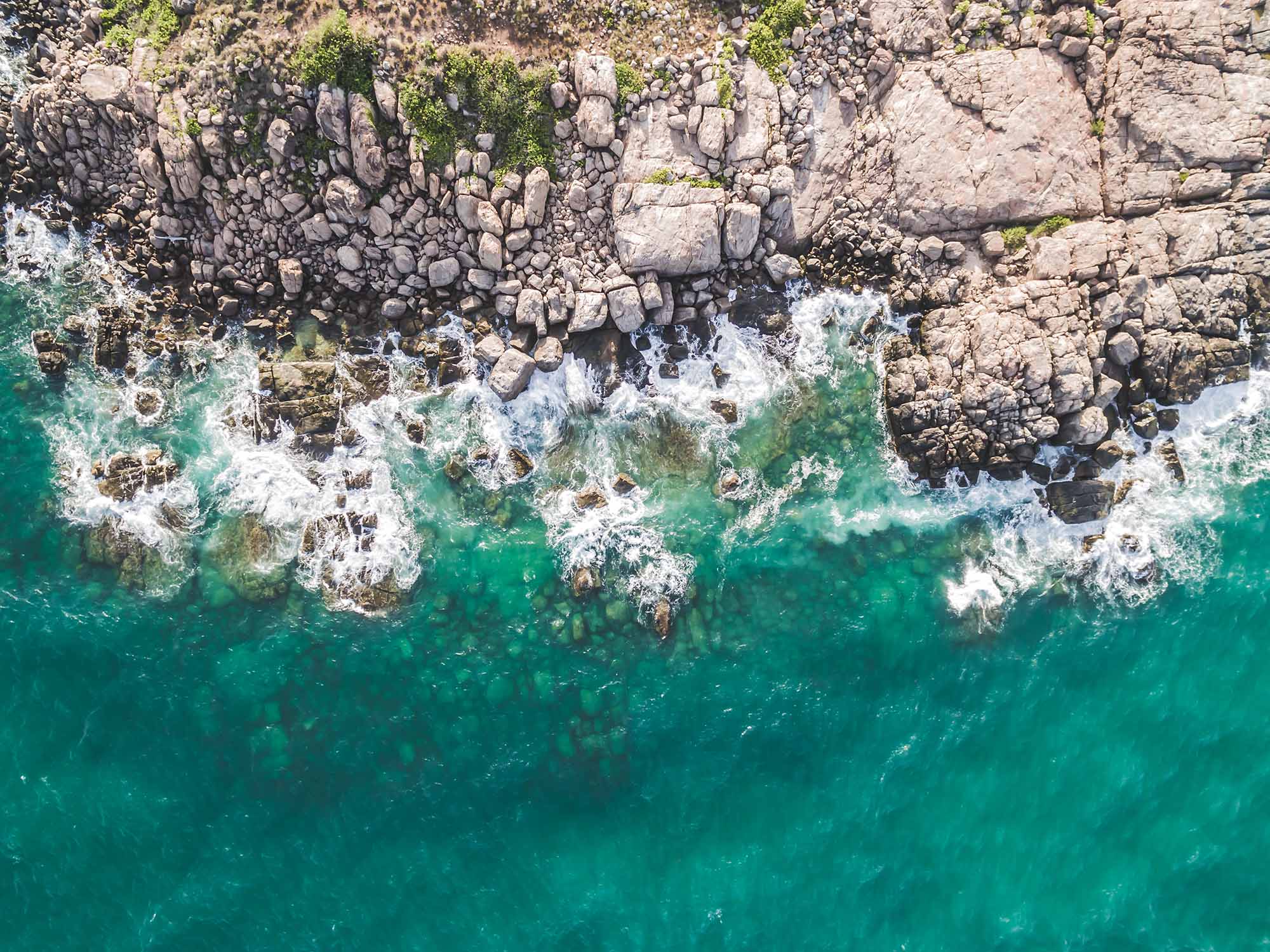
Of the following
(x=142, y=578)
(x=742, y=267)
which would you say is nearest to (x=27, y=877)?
(x=142, y=578)

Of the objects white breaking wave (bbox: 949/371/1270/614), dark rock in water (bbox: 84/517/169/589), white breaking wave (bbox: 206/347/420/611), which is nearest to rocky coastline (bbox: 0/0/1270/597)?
white breaking wave (bbox: 206/347/420/611)

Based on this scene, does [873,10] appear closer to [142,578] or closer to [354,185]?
[354,185]

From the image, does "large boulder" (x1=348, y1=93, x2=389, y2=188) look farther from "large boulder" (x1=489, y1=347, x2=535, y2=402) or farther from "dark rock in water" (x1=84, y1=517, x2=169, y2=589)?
"dark rock in water" (x1=84, y1=517, x2=169, y2=589)

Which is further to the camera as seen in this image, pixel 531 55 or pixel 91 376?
pixel 91 376

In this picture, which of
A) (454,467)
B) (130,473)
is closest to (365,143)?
(454,467)

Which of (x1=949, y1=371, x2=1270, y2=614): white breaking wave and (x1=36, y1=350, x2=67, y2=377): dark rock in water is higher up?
(x1=36, y1=350, x2=67, y2=377): dark rock in water

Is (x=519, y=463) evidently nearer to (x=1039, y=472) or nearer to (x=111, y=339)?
(x=111, y=339)

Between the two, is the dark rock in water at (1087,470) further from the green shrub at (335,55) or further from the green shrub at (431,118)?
the green shrub at (335,55)
